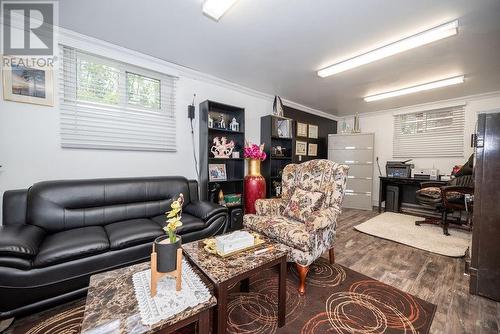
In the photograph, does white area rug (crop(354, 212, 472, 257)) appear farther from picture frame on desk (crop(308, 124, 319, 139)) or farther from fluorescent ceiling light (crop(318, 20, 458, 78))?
fluorescent ceiling light (crop(318, 20, 458, 78))

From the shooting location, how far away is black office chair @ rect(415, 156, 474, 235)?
292 cm

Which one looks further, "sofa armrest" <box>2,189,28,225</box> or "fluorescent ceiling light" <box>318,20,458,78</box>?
"fluorescent ceiling light" <box>318,20,458,78</box>

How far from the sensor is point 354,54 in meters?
2.39

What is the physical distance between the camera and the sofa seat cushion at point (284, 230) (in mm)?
1689

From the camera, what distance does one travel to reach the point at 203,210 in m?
2.25

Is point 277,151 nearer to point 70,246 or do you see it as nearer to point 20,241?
point 70,246

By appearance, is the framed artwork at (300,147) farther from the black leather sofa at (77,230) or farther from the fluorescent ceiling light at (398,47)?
the black leather sofa at (77,230)

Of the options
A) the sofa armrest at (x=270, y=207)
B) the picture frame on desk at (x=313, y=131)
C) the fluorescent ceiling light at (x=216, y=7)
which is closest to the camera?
the fluorescent ceiling light at (x=216, y=7)

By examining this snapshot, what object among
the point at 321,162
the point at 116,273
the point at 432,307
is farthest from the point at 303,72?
the point at 116,273

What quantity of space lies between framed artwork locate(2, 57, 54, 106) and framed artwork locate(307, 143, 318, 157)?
4.46m

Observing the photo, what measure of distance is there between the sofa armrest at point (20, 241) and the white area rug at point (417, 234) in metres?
3.79

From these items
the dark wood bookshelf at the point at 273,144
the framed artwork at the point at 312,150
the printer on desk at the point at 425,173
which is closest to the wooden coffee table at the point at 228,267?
the dark wood bookshelf at the point at 273,144

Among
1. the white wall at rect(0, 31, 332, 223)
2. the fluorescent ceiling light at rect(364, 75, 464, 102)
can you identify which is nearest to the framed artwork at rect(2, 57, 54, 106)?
the white wall at rect(0, 31, 332, 223)

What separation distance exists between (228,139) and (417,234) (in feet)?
10.8
